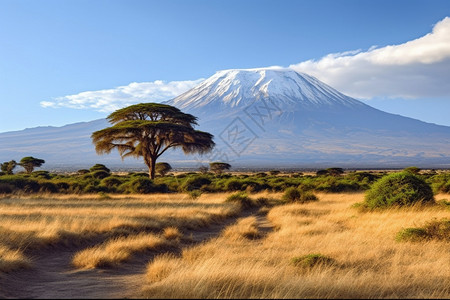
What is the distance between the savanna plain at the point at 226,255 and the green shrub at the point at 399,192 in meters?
0.32

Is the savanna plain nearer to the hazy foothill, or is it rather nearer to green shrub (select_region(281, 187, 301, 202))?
the hazy foothill

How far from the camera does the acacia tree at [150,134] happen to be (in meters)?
34.2

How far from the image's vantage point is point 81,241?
11266 millimetres

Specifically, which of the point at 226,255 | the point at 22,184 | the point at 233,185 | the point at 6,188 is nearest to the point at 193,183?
the point at 233,185

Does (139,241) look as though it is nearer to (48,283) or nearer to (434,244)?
(48,283)

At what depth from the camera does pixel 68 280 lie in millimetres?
7488

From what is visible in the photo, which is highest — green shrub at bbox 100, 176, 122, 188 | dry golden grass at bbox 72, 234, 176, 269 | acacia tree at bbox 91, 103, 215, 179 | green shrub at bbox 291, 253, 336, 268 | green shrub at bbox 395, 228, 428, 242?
acacia tree at bbox 91, 103, 215, 179

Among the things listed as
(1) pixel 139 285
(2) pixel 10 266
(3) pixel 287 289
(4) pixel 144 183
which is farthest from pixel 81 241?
(4) pixel 144 183

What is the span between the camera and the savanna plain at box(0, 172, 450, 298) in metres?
6.20

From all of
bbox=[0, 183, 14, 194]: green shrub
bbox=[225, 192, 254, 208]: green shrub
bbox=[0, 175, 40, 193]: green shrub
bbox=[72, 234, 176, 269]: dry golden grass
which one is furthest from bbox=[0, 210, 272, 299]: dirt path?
bbox=[0, 175, 40, 193]: green shrub

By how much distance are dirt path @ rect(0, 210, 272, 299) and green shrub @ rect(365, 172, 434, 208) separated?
32.2 ft

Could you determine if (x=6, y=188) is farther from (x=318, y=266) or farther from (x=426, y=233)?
(x=426, y=233)

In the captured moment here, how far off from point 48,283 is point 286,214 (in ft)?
36.4

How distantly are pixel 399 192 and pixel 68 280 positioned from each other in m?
13.0
